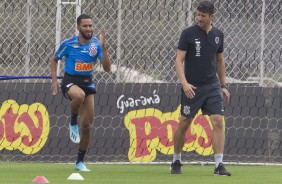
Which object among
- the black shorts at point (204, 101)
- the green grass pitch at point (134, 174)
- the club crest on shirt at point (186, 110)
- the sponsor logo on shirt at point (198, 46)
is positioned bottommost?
the green grass pitch at point (134, 174)

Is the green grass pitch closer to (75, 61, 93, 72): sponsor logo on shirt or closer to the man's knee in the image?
the man's knee

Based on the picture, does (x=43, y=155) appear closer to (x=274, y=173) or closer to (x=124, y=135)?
Answer: (x=124, y=135)

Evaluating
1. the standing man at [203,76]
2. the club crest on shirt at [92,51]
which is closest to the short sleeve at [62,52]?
the club crest on shirt at [92,51]

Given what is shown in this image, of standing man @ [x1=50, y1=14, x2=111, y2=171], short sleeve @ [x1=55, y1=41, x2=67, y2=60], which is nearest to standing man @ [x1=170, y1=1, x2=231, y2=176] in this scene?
standing man @ [x1=50, y1=14, x2=111, y2=171]

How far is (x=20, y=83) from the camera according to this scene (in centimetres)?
1390

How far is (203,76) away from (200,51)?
0.94ft

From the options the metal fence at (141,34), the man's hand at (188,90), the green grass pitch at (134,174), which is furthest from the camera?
the metal fence at (141,34)

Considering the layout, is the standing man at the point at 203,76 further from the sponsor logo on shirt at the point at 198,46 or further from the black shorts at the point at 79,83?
the black shorts at the point at 79,83

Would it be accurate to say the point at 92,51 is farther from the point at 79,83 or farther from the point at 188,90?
the point at 188,90

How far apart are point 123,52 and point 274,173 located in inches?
122

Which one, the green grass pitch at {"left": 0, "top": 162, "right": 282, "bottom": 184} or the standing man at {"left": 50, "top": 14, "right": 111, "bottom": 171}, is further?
the standing man at {"left": 50, "top": 14, "right": 111, "bottom": 171}

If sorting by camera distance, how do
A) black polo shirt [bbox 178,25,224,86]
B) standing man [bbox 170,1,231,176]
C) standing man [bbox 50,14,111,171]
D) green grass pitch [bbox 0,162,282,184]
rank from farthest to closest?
standing man [bbox 50,14,111,171], black polo shirt [bbox 178,25,224,86], standing man [bbox 170,1,231,176], green grass pitch [bbox 0,162,282,184]

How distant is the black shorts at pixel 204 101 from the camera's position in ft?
38.3

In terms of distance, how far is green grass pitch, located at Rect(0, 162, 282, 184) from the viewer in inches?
420
